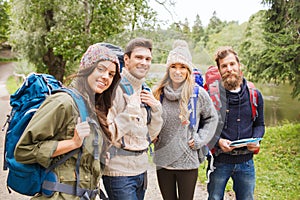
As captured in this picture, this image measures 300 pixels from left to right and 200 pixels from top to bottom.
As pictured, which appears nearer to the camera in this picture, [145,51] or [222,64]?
[145,51]

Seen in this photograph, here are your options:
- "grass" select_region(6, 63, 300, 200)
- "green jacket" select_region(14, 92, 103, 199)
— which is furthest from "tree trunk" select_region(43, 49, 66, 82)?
"green jacket" select_region(14, 92, 103, 199)

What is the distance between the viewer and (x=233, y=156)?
2623 millimetres

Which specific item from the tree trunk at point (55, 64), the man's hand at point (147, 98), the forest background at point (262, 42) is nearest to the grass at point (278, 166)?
the forest background at point (262, 42)

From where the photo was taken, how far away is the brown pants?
249 centimetres

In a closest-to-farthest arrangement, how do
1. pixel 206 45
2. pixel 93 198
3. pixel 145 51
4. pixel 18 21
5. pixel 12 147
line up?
pixel 12 147
pixel 93 198
pixel 145 51
pixel 206 45
pixel 18 21

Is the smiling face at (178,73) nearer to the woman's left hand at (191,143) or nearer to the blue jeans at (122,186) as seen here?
the woman's left hand at (191,143)

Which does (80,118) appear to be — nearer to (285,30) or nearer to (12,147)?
(12,147)

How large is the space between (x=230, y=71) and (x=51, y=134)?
148cm

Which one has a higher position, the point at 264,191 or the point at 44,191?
the point at 44,191

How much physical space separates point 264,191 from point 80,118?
3.92 m

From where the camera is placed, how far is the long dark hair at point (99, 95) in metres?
1.80

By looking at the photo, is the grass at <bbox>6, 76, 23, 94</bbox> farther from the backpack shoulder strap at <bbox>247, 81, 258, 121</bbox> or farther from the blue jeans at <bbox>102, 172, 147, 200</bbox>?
the backpack shoulder strap at <bbox>247, 81, 258, 121</bbox>

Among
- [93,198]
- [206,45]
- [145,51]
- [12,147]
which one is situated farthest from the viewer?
[206,45]

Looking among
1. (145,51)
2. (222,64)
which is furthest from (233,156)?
(145,51)
